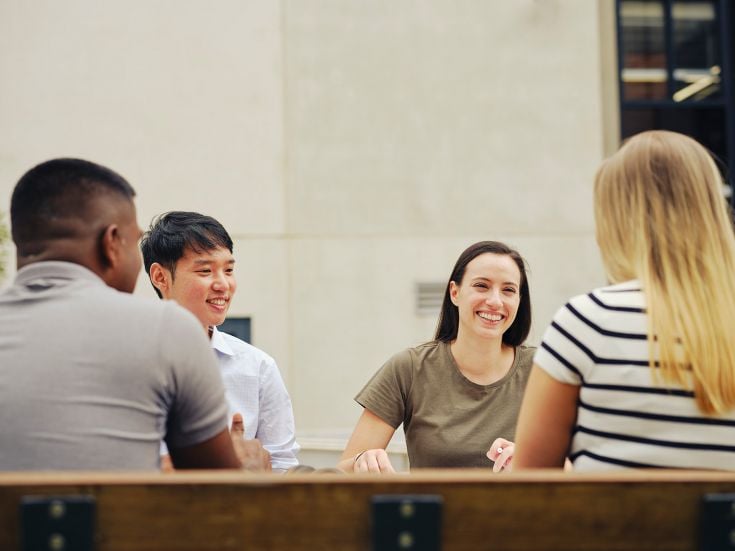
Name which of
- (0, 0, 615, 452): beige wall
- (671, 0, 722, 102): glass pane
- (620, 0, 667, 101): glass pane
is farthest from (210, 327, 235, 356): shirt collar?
(671, 0, 722, 102): glass pane

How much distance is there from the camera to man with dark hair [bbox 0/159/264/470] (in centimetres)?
173

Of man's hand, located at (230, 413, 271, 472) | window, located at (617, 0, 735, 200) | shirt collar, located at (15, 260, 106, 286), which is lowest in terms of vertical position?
man's hand, located at (230, 413, 271, 472)

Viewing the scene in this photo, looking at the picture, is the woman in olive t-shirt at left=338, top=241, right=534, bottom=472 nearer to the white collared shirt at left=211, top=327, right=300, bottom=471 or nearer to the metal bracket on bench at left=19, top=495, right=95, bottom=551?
the white collared shirt at left=211, top=327, right=300, bottom=471

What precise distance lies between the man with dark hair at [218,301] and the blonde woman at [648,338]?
5.09 ft

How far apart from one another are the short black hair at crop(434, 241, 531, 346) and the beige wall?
218 inches

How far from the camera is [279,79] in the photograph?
9383 mm

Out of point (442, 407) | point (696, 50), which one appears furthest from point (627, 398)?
point (696, 50)

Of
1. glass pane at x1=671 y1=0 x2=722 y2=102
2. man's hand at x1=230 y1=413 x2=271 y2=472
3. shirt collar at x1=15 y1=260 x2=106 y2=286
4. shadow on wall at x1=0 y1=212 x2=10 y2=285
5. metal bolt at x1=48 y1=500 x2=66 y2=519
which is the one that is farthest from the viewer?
glass pane at x1=671 y1=0 x2=722 y2=102

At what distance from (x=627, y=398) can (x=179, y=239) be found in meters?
1.98

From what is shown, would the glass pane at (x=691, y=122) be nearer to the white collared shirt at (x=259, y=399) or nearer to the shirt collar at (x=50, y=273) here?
the white collared shirt at (x=259, y=399)

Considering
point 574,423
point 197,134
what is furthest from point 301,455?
point 574,423

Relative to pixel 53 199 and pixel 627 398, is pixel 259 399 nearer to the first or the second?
pixel 53 199

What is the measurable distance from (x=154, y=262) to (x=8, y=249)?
20.2 feet

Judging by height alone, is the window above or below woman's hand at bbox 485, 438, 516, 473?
above
